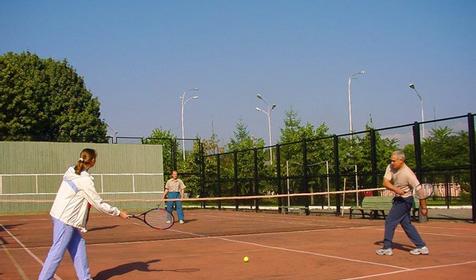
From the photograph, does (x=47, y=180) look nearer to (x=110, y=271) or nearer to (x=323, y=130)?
(x=323, y=130)

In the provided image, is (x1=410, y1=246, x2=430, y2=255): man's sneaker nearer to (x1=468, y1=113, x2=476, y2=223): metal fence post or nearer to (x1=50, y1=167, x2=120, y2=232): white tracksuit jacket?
(x1=50, y1=167, x2=120, y2=232): white tracksuit jacket

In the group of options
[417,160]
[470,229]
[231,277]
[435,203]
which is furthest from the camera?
[435,203]

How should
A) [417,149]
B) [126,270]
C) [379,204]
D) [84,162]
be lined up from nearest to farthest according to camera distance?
1. [84,162]
2. [126,270]
3. [417,149]
4. [379,204]

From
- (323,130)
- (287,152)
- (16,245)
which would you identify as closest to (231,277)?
(16,245)

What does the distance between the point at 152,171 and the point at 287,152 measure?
8795 mm

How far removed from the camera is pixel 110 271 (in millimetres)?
9344

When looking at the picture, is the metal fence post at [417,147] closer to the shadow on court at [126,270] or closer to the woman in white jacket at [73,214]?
the shadow on court at [126,270]

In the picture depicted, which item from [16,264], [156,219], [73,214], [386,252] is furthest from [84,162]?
[386,252]

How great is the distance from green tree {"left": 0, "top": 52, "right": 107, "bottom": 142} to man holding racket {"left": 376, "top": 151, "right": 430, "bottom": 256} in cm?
4097

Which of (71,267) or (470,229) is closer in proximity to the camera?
(71,267)

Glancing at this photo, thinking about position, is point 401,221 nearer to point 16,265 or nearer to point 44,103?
point 16,265

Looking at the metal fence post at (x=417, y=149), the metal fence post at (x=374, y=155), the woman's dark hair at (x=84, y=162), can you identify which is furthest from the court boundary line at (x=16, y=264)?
the metal fence post at (x=374, y=155)

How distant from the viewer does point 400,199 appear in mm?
10258

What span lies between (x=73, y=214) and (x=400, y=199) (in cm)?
570
